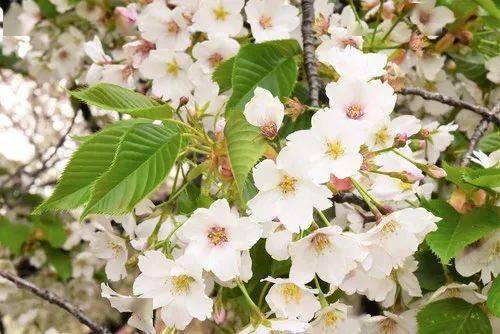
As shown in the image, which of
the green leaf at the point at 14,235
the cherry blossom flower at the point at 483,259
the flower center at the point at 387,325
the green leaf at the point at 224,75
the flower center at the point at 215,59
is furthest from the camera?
the green leaf at the point at 14,235

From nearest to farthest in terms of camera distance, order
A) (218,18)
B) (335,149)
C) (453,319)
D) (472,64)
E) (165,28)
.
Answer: (335,149)
(453,319)
(218,18)
(165,28)
(472,64)

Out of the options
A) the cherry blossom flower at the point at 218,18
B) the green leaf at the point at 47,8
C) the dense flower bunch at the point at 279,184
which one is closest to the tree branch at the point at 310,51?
the dense flower bunch at the point at 279,184

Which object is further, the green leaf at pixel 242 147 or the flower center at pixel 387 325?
the flower center at pixel 387 325

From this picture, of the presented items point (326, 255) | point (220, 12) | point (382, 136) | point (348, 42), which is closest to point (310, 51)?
point (348, 42)

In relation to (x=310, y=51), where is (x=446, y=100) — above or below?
below

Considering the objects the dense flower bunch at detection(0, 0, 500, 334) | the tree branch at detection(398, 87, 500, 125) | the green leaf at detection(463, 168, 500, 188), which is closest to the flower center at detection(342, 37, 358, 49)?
the dense flower bunch at detection(0, 0, 500, 334)

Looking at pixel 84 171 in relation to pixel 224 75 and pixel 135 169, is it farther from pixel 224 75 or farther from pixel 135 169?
pixel 224 75

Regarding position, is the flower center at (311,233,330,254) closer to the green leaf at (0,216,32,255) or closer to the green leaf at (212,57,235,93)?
the green leaf at (212,57,235,93)

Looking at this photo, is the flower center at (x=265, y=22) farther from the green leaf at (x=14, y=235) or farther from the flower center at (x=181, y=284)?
the green leaf at (x=14, y=235)
